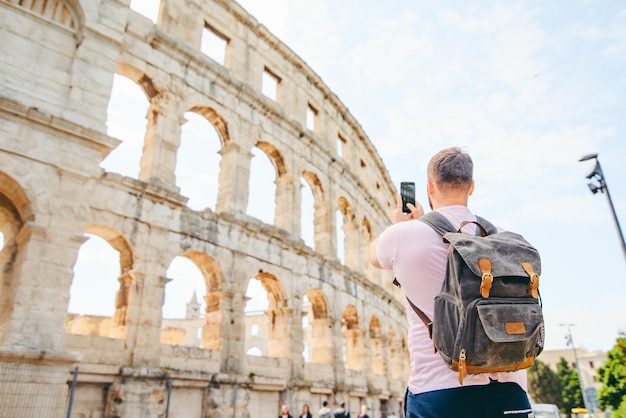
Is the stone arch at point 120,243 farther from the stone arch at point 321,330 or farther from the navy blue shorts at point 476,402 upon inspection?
the navy blue shorts at point 476,402

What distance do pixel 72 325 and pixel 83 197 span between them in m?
4.65

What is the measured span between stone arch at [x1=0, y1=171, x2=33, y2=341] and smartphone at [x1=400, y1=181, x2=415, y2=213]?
7049 mm

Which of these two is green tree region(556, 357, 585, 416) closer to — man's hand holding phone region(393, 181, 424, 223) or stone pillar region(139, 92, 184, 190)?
stone pillar region(139, 92, 184, 190)

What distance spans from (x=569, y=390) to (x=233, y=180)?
4851 centimetres

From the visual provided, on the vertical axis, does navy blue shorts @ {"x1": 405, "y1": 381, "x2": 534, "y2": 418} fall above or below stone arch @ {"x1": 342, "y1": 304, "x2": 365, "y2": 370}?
below

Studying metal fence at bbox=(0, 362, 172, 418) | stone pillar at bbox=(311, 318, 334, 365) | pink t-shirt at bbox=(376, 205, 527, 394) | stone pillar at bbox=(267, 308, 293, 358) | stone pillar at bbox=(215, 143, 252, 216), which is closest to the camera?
pink t-shirt at bbox=(376, 205, 527, 394)

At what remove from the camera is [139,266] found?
393 inches

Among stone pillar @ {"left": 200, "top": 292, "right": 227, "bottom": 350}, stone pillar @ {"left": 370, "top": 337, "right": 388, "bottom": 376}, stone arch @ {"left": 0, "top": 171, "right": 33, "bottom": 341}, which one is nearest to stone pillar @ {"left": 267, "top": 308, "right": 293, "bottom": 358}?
stone pillar @ {"left": 200, "top": 292, "right": 227, "bottom": 350}

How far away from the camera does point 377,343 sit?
19078 mm

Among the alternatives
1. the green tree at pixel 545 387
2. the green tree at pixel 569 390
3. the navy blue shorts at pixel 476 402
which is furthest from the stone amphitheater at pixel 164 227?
the green tree at pixel 569 390

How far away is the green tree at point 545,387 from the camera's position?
44.7 m

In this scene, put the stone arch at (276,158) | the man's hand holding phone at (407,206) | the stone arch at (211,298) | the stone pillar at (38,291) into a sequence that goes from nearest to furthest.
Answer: the man's hand holding phone at (407,206)
the stone pillar at (38,291)
the stone arch at (211,298)
the stone arch at (276,158)

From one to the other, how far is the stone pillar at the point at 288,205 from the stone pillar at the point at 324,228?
2043 mm

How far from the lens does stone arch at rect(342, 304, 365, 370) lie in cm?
1692
